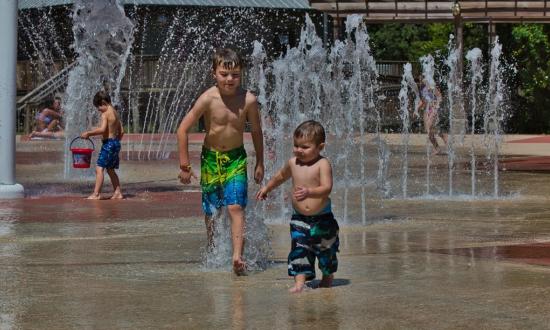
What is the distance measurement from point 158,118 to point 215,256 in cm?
2965

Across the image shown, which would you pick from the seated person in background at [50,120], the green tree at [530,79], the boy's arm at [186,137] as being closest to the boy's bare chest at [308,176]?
the boy's arm at [186,137]

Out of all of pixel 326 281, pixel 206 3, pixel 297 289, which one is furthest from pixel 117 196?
pixel 206 3

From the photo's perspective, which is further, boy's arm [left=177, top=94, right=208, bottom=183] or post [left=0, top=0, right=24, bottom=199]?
post [left=0, top=0, right=24, bottom=199]

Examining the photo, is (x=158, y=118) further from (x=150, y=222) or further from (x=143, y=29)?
(x=150, y=222)

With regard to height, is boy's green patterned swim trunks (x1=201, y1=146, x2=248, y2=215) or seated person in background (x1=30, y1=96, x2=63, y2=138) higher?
seated person in background (x1=30, y1=96, x2=63, y2=138)

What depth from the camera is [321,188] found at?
6.78m

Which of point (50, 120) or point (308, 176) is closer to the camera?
point (308, 176)

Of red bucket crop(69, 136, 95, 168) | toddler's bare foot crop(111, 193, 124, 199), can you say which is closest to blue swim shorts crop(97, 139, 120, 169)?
toddler's bare foot crop(111, 193, 124, 199)

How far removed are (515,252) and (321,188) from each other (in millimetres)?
2097

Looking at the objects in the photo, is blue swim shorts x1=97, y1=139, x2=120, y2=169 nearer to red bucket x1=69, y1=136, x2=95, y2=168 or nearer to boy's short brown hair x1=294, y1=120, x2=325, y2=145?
red bucket x1=69, y1=136, x2=95, y2=168

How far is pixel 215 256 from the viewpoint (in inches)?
298

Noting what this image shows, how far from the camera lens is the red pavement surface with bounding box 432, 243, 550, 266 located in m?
7.89

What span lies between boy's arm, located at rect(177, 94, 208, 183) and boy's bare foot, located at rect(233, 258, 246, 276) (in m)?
0.60

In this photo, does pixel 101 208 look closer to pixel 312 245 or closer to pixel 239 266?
pixel 239 266
